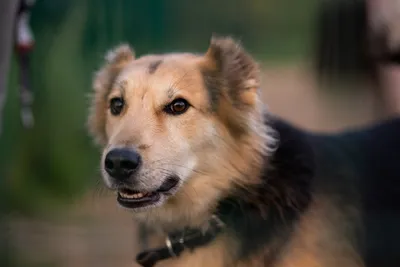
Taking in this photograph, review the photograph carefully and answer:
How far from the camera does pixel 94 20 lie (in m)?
1.93

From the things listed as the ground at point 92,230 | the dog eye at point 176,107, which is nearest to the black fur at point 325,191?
the dog eye at point 176,107

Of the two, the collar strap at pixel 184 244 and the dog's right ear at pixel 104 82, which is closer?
the collar strap at pixel 184 244

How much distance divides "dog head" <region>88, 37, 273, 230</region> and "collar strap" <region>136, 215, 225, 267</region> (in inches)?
1.4

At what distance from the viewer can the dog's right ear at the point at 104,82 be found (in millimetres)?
1829

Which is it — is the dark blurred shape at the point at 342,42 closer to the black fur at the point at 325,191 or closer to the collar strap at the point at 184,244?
the black fur at the point at 325,191

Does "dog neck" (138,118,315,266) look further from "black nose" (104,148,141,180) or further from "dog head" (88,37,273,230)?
"black nose" (104,148,141,180)

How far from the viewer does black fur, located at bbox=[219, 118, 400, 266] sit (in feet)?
5.44

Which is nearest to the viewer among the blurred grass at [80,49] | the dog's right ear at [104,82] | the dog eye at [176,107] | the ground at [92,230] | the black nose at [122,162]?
the black nose at [122,162]

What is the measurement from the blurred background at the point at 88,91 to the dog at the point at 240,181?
318 mm

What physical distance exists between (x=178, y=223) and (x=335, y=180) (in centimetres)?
42

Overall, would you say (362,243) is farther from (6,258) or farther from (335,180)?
(6,258)

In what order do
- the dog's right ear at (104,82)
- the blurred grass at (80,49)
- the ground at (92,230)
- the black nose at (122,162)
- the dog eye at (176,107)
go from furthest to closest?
the ground at (92,230) < the blurred grass at (80,49) < the dog's right ear at (104,82) < the dog eye at (176,107) < the black nose at (122,162)

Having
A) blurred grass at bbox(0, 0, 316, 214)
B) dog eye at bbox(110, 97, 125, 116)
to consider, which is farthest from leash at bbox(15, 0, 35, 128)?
dog eye at bbox(110, 97, 125, 116)

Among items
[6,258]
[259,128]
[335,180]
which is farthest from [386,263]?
[6,258]
